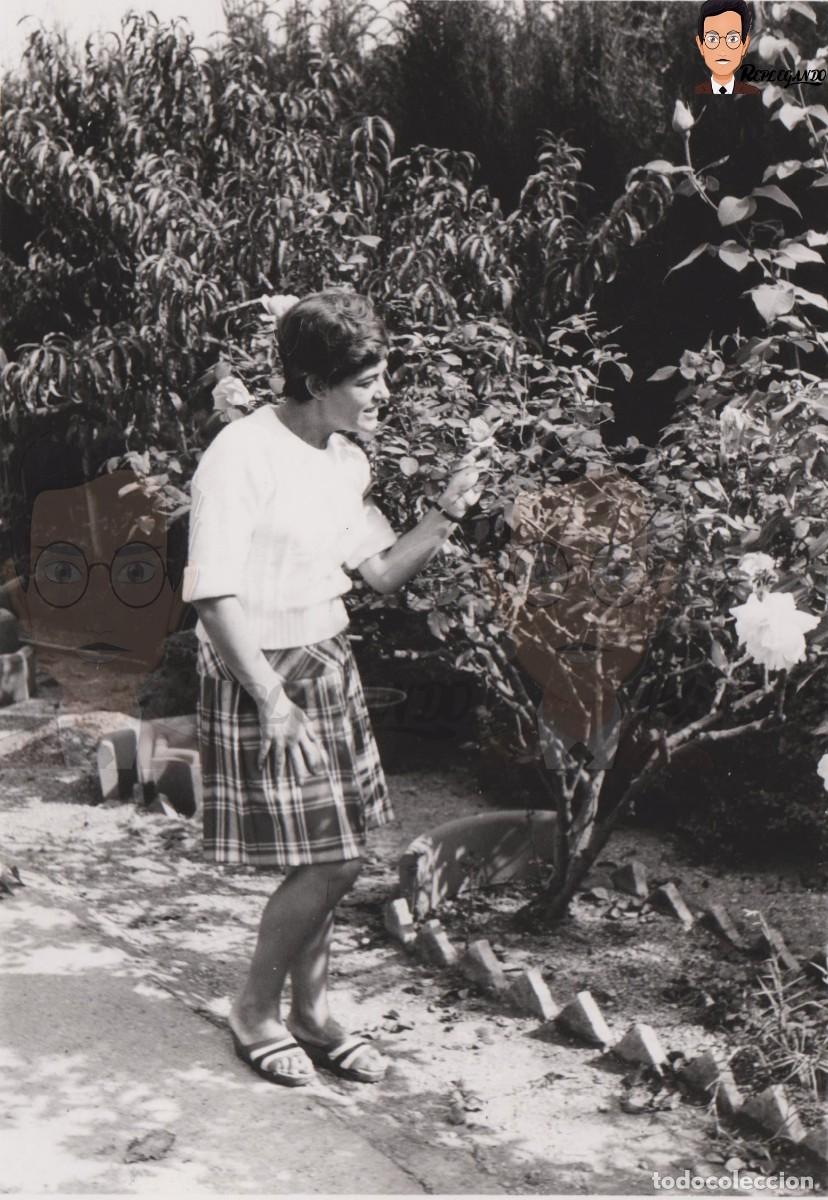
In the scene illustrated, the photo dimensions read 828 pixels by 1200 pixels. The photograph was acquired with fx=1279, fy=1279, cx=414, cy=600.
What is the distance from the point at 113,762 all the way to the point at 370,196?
1.91m

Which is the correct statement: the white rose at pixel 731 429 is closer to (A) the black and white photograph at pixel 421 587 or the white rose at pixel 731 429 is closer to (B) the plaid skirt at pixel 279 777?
(A) the black and white photograph at pixel 421 587

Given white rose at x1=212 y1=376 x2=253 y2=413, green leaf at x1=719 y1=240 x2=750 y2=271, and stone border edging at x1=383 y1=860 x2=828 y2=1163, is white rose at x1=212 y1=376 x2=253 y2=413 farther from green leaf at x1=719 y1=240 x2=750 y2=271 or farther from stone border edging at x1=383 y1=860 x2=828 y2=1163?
stone border edging at x1=383 y1=860 x2=828 y2=1163

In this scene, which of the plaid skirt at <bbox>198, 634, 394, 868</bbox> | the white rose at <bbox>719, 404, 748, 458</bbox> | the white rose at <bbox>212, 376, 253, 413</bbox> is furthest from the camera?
the white rose at <bbox>212, 376, 253, 413</bbox>

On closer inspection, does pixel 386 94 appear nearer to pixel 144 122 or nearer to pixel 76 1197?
pixel 144 122

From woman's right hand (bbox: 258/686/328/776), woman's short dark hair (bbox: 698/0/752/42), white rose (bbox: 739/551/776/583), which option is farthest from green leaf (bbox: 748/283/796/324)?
woman's right hand (bbox: 258/686/328/776)

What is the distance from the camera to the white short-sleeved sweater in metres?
2.38

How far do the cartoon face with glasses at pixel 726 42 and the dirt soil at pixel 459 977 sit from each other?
2.02 meters

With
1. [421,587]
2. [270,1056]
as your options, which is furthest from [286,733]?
[421,587]

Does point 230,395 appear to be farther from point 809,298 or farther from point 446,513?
point 809,298

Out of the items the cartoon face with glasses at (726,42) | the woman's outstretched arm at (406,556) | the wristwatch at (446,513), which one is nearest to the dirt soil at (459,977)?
the woman's outstretched arm at (406,556)

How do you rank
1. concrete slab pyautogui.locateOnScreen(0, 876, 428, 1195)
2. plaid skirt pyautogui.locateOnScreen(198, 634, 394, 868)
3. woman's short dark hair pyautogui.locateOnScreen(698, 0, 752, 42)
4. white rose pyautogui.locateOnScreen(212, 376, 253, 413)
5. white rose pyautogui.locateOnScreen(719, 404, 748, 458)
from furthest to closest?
white rose pyautogui.locateOnScreen(212, 376, 253, 413) → white rose pyautogui.locateOnScreen(719, 404, 748, 458) → woman's short dark hair pyautogui.locateOnScreen(698, 0, 752, 42) → plaid skirt pyautogui.locateOnScreen(198, 634, 394, 868) → concrete slab pyautogui.locateOnScreen(0, 876, 428, 1195)

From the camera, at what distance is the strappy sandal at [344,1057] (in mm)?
2674

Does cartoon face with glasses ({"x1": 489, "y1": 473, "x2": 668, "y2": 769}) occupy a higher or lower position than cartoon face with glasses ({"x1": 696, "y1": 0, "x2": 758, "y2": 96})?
lower

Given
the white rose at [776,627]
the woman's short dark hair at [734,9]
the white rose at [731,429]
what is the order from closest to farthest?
the white rose at [776,627], the woman's short dark hair at [734,9], the white rose at [731,429]
